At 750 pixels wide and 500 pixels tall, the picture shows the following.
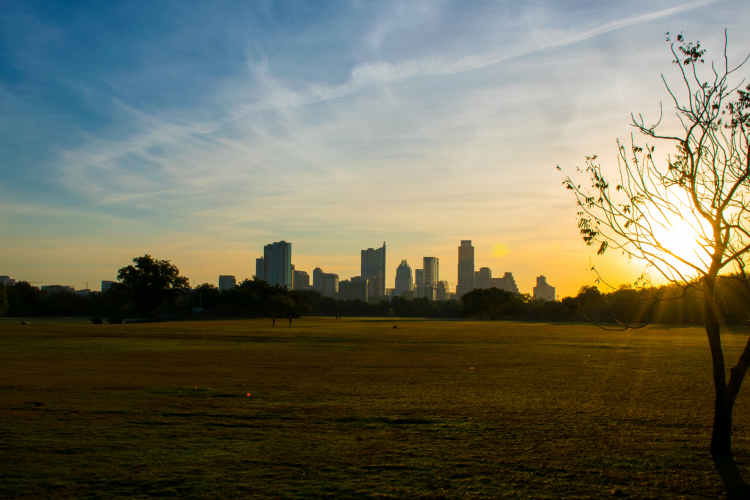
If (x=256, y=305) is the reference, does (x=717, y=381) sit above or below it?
above

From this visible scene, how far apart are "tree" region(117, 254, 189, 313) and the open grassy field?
93.1m

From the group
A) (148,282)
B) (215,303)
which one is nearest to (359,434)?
(148,282)

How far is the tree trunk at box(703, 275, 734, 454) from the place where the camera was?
8.55 m

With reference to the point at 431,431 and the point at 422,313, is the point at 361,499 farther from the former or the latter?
the point at 422,313

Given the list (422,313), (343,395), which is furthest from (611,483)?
(422,313)

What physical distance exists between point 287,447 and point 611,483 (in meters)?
4.89

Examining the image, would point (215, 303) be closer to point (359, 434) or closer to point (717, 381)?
point (359, 434)

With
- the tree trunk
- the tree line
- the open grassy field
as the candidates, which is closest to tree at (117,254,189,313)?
the tree line

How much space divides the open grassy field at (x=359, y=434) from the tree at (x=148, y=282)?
93072 millimetres

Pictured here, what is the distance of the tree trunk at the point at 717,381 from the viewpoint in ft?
28.1

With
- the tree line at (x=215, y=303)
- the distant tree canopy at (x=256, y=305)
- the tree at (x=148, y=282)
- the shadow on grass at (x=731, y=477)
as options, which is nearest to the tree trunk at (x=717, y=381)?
the shadow on grass at (x=731, y=477)

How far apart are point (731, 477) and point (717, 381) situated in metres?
1.57

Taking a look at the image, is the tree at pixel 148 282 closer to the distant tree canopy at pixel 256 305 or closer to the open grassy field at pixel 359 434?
the distant tree canopy at pixel 256 305

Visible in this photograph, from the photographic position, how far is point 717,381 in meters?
8.63
